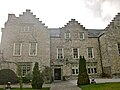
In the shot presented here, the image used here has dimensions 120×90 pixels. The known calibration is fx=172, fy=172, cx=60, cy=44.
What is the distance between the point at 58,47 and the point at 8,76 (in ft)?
35.1

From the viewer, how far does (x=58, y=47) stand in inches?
1308

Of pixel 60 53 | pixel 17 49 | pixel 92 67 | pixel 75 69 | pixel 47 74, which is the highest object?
pixel 17 49

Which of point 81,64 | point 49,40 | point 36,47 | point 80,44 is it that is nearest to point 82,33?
point 80,44

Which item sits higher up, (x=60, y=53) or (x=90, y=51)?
(x=90, y=51)

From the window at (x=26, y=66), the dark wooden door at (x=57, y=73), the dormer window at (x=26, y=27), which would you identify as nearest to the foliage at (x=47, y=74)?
the dark wooden door at (x=57, y=73)

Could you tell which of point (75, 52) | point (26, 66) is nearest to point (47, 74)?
point (26, 66)

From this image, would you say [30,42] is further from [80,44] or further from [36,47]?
[80,44]

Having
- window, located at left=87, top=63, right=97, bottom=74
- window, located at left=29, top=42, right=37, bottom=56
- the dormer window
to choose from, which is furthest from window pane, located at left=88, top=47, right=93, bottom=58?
the dormer window

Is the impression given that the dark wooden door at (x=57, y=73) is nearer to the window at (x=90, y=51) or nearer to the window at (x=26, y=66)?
the window at (x=26, y=66)

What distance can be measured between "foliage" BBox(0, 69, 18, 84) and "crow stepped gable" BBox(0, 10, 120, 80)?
171 cm

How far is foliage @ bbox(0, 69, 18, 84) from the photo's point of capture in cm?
2737

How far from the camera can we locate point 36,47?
3162cm

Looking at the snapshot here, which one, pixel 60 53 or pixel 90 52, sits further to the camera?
pixel 90 52

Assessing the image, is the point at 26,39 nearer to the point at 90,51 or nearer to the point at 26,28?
the point at 26,28
